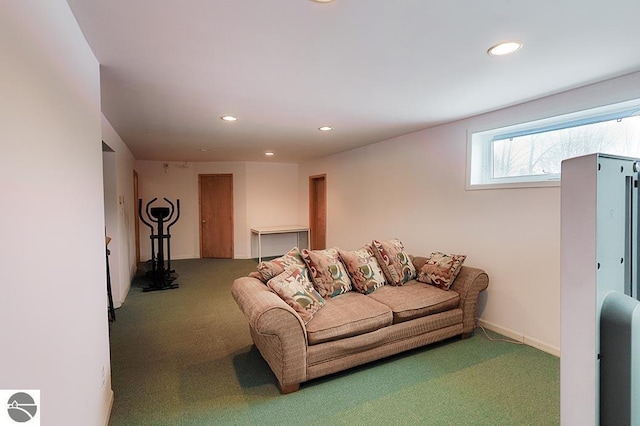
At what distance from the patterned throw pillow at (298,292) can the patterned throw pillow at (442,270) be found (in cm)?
127

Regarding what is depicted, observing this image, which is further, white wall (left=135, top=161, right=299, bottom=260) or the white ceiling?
white wall (left=135, top=161, right=299, bottom=260)

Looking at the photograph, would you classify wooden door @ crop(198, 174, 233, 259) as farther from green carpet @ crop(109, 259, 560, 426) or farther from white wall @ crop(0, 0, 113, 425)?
white wall @ crop(0, 0, 113, 425)

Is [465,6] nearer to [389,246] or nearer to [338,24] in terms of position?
[338,24]

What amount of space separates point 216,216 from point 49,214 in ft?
20.4

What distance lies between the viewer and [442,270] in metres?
3.15

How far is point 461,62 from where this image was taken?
198 cm

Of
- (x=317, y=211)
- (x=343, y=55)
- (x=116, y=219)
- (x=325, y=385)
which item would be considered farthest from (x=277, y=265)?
(x=317, y=211)

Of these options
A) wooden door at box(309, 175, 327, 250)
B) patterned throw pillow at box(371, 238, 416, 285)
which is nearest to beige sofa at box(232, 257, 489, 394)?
patterned throw pillow at box(371, 238, 416, 285)

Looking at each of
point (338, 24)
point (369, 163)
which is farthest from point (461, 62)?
point (369, 163)

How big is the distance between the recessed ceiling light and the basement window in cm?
125

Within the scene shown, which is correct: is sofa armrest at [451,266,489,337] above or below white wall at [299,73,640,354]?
below

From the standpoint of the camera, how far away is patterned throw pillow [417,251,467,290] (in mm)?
3092

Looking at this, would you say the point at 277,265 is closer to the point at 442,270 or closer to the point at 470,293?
the point at 442,270

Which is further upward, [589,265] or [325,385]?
[589,265]
